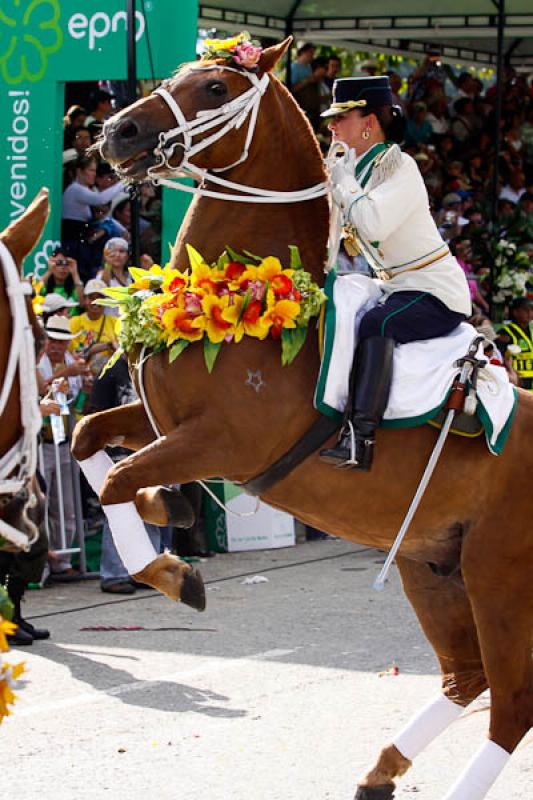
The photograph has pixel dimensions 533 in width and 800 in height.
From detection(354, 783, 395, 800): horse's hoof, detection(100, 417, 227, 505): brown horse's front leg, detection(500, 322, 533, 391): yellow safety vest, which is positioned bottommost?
detection(354, 783, 395, 800): horse's hoof

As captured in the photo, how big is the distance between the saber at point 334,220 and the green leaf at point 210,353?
63cm

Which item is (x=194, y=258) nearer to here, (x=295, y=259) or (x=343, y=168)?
(x=295, y=259)

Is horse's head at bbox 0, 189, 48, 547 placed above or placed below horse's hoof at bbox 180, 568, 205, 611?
above

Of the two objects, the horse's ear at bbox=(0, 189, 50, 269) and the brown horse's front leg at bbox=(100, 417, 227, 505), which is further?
the brown horse's front leg at bbox=(100, 417, 227, 505)

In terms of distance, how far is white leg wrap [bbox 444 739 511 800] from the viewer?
218 inches

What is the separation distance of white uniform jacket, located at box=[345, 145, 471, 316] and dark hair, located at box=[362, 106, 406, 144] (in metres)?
Result: 0.14

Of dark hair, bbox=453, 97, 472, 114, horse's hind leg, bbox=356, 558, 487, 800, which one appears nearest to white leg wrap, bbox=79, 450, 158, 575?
horse's hind leg, bbox=356, 558, 487, 800

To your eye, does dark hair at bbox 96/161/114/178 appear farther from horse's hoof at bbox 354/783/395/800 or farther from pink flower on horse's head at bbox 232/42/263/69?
horse's hoof at bbox 354/783/395/800

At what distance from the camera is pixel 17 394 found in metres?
3.60

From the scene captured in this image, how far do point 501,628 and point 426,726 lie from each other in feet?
2.02

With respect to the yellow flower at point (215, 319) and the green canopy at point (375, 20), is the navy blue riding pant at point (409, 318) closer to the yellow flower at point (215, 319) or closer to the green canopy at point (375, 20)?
the yellow flower at point (215, 319)

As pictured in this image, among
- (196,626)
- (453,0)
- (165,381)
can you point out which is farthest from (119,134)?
(453,0)

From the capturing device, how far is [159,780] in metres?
6.34

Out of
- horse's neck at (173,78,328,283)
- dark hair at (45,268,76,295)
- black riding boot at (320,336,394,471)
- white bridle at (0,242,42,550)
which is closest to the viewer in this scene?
white bridle at (0,242,42,550)
